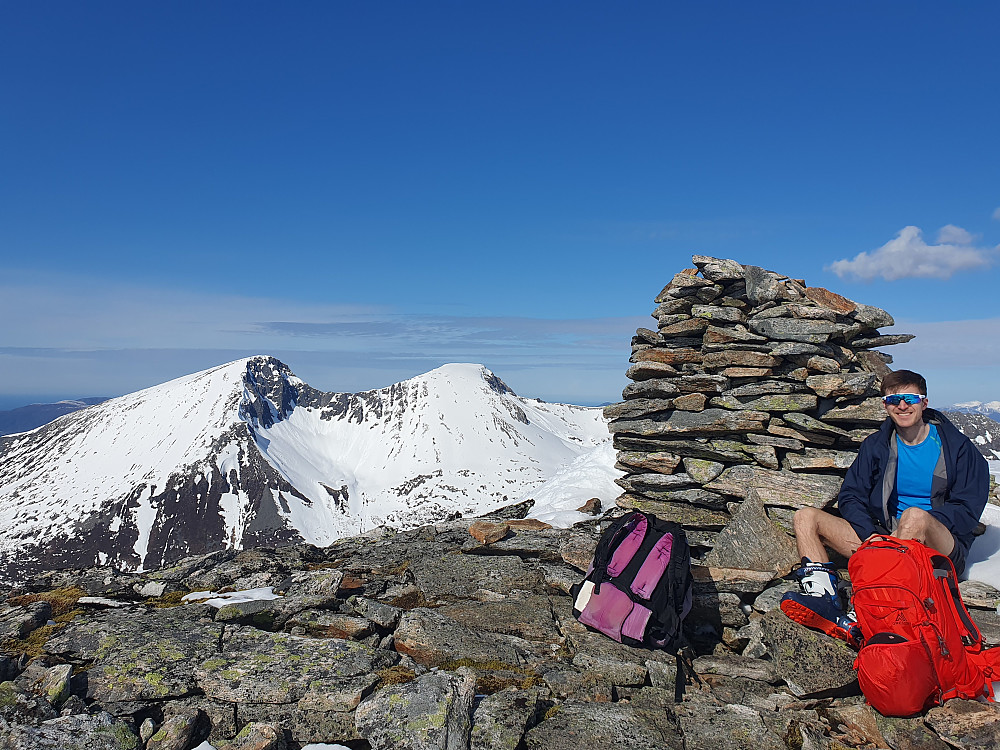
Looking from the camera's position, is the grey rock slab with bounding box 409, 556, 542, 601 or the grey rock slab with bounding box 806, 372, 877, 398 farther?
the grey rock slab with bounding box 806, 372, 877, 398

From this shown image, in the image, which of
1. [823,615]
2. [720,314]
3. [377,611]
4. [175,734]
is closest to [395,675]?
[377,611]

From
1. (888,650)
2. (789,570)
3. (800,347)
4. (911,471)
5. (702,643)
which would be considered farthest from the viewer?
(800,347)

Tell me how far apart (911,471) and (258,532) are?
191 metres

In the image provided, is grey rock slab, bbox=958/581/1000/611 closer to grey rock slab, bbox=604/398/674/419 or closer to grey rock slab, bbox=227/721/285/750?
grey rock slab, bbox=604/398/674/419

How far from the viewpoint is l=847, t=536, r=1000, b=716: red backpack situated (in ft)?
21.0

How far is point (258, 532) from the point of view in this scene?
175 m

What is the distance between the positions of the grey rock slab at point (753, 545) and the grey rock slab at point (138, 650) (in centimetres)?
895

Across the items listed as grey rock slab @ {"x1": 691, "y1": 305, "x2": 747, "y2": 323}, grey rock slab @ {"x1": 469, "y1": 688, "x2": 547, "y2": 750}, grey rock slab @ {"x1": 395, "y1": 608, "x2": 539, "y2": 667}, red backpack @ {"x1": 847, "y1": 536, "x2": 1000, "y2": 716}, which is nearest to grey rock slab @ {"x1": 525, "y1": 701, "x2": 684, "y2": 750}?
grey rock slab @ {"x1": 469, "y1": 688, "x2": 547, "y2": 750}

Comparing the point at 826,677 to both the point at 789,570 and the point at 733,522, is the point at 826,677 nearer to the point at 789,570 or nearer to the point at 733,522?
the point at 789,570

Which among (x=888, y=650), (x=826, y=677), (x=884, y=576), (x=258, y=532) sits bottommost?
(x=258, y=532)

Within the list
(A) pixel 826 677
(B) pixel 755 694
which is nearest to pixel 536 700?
(B) pixel 755 694

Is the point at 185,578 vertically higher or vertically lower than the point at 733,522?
lower

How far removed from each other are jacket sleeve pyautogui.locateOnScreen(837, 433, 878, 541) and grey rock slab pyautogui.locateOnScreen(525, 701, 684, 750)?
5429 millimetres

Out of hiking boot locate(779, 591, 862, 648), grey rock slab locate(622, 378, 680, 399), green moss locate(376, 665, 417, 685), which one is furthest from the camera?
grey rock slab locate(622, 378, 680, 399)
